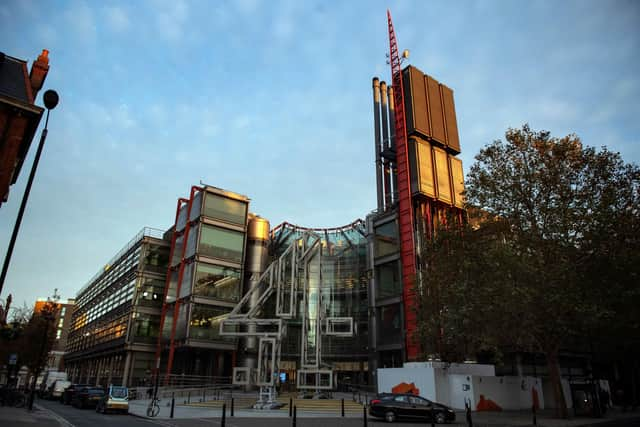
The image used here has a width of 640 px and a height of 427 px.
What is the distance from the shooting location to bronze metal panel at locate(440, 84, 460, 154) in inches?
2330

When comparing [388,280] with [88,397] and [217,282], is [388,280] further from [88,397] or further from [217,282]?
[88,397]

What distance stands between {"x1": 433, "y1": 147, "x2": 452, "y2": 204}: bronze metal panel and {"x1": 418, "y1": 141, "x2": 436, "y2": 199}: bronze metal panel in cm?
91

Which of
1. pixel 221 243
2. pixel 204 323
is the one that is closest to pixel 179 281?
pixel 204 323

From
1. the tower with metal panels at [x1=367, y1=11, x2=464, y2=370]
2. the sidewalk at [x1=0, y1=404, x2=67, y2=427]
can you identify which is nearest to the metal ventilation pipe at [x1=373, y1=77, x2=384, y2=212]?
the tower with metal panels at [x1=367, y1=11, x2=464, y2=370]

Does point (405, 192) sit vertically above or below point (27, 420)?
above

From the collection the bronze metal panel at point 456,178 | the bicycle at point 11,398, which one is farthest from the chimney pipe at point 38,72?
the bronze metal panel at point 456,178

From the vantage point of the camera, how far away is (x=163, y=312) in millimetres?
57812

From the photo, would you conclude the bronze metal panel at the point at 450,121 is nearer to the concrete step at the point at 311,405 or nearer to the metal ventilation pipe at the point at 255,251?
the metal ventilation pipe at the point at 255,251

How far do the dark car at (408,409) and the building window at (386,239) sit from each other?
29627 mm

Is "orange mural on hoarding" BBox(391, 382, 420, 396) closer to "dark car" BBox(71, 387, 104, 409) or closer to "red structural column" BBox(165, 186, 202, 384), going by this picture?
"dark car" BBox(71, 387, 104, 409)

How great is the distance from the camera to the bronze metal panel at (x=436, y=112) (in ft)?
189

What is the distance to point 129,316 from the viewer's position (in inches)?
2329

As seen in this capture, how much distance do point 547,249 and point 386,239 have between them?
95.6ft

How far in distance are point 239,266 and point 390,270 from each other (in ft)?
62.3
